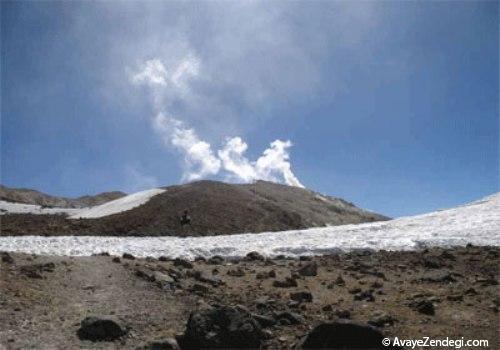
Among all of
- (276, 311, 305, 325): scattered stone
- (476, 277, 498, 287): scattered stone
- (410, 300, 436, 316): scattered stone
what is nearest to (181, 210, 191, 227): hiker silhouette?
(476, 277, 498, 287): scattered stone

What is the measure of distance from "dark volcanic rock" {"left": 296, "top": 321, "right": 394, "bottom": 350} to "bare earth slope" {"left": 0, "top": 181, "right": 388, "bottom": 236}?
2657 cm

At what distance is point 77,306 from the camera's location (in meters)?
13.1

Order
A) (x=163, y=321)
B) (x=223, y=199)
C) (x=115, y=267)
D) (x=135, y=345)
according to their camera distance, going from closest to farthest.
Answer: (x=135, y=345) < (x=163, y=321) < (x=115, y=267) < (x=223, y=199)

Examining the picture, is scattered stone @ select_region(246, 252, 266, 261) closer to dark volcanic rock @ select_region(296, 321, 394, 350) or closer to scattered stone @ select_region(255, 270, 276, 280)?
scattered stone @ select_region(255, 270, 276, 280)

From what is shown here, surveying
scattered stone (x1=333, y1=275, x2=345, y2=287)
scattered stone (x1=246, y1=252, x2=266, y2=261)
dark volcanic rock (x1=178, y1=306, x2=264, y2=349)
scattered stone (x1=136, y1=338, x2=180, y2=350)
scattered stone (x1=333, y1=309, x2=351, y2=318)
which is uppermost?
scattered stone (x1=246, y1=252, x2=266, y2=261)

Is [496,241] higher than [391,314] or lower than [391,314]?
higher

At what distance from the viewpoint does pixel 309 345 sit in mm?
10070

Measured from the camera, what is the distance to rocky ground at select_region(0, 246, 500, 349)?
10648mm

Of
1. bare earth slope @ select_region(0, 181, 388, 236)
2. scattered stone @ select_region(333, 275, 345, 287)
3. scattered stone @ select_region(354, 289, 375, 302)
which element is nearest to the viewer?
scattered stone @ select_region(354, 289, 375, 302)

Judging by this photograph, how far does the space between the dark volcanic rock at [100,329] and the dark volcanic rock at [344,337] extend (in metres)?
4.32

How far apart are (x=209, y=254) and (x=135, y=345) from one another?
13231 millimetres

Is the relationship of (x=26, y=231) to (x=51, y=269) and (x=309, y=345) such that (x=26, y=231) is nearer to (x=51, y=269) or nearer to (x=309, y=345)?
(x=51, y=269)

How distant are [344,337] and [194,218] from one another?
29416 millimetres

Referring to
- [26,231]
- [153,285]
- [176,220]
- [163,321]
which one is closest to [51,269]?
[153,285]
